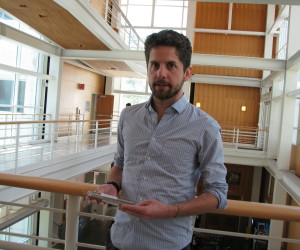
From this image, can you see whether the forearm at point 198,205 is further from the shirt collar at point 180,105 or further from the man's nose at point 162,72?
the man's nose at point 162,72

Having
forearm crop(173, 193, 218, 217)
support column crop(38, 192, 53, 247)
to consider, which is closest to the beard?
forearm crop(173, 193, 218, 217)

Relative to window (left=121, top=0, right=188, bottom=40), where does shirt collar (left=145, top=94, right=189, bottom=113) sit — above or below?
below

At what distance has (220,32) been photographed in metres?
11.6

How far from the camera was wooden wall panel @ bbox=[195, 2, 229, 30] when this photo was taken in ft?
38.3

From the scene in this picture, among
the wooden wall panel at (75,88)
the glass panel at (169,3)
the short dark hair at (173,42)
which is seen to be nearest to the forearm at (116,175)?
the short dark hair at (173,42)

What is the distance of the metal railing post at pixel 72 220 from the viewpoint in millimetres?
1265

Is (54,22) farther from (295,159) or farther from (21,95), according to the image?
(295,159)

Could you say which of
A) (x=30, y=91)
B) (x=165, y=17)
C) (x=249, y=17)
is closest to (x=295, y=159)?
(x=249, y=17)

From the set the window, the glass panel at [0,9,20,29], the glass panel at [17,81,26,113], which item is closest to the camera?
the glass panel at [0,9,20,29]

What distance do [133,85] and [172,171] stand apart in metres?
12.7

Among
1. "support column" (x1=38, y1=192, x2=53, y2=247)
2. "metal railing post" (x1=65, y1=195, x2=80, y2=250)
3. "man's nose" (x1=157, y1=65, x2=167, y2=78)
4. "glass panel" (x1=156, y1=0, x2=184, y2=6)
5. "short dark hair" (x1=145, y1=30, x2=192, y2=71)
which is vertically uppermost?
"glass panel" (x1=156, y1=0, x2=184, y2=6)

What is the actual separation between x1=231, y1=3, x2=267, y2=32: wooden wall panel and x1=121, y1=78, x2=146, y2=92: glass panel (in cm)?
436

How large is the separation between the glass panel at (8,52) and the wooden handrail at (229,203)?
613 centimetres

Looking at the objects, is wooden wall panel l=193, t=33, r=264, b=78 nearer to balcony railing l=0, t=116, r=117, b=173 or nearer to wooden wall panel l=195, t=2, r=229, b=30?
wooden wall panel l=195, t=2, r=229, b=30
